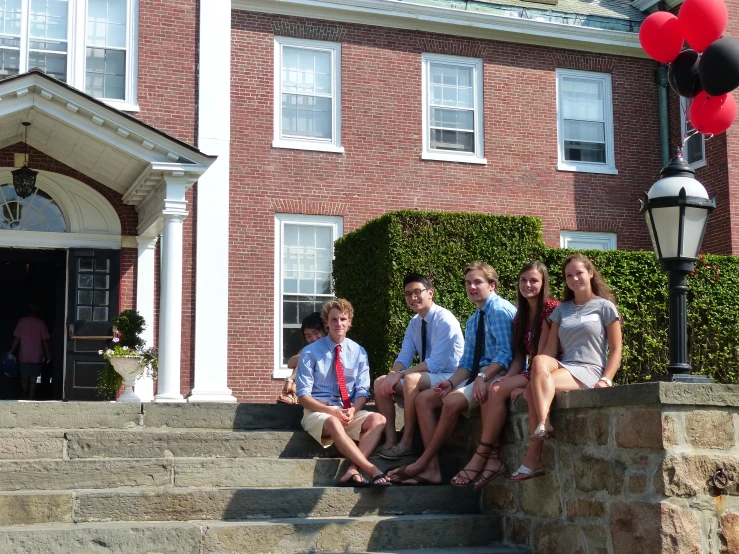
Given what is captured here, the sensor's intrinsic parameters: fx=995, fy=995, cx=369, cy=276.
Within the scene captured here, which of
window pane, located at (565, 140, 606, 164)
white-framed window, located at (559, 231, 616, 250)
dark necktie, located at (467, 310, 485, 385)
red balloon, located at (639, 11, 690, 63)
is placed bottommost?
dark necktie, located at (467, 310, 485, 385)

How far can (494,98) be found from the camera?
1617cm

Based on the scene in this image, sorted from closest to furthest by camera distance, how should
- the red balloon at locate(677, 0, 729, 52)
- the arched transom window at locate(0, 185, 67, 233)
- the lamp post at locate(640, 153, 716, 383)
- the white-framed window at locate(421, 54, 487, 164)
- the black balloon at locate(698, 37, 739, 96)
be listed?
the lamp post at locate(640, 153, 716, 383) < the black balloon at locate(698, 37, 739, 96) < the red balloon at locate(677, 0, 729, 52) < the arched transom window at locate(0, 185, 67, 233) < the white-framed window at locate(421, 54, 487, 164)

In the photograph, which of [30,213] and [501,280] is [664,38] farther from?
[30,213]

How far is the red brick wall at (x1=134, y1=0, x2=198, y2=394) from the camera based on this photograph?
13.8 m

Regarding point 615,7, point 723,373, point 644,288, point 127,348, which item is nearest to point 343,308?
point 127,348

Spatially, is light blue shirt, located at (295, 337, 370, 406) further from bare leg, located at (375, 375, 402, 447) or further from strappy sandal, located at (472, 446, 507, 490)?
strappy sandal, located at (472, 446, 507, 490)

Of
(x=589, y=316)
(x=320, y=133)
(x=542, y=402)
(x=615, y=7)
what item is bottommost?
(x=542, y=402)

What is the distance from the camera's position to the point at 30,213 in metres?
13.3

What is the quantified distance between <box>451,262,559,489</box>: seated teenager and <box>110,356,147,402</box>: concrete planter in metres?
5.54

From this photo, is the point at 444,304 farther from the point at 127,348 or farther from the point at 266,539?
the point at 266,539

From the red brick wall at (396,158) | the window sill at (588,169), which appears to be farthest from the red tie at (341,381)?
the window sill at (588,169)

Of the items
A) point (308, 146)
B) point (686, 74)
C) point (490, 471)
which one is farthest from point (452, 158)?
point (490, 471)

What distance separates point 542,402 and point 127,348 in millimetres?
6605

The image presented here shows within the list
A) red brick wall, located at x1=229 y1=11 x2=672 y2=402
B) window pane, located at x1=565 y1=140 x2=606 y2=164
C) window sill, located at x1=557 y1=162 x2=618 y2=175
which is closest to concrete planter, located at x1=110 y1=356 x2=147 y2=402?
red brick wall, located at x1=229 y1=11 x2=672 y2=402
